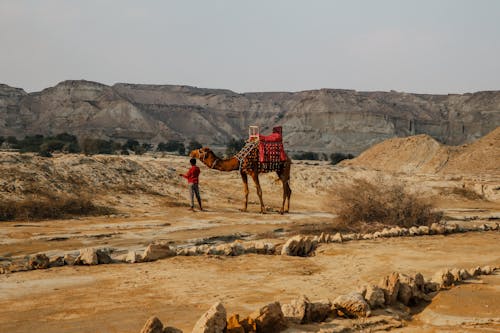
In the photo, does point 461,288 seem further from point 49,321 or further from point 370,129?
point 370,129

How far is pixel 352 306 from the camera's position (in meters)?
6.75

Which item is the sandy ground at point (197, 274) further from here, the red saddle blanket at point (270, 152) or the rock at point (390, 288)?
the red saddle blanket at point (270, 152)

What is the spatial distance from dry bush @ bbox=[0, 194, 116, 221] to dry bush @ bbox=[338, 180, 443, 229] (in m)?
8.68

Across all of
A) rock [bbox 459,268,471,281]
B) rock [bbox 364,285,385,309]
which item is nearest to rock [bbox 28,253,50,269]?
rock [bbox 364,285,385,309]

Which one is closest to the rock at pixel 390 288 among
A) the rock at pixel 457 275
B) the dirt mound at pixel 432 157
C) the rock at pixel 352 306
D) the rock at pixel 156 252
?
the rock at pixel 352 306

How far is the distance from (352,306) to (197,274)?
3.45m

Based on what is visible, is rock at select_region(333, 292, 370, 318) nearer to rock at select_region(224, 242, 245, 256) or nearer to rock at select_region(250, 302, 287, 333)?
rock at select_region(250, 302, 287, 333)

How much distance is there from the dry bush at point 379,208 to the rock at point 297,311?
10.5 m

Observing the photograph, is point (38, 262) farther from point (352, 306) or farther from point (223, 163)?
point (223, 163)

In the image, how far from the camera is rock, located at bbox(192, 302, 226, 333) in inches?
207

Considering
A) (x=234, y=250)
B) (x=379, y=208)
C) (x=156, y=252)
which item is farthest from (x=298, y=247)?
(x=379, y=208)

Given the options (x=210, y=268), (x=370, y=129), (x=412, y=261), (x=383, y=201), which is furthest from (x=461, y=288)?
(x=370, y=129)

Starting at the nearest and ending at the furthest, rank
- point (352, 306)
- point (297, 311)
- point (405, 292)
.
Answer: point (297, 311), point (352, 306), point (405, 292)

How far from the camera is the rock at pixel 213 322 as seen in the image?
525 cm
